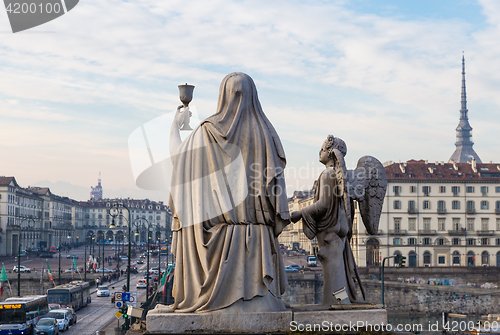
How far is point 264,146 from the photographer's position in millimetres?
8500

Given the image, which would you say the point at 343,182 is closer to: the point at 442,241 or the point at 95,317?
the point at 95,317

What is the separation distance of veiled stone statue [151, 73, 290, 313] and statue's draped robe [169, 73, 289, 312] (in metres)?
0.01

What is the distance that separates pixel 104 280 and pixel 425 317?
4522cm

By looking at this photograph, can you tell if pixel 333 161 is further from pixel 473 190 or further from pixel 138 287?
pixel 473 190

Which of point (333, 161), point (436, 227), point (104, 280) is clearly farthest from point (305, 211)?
point (436, 227)

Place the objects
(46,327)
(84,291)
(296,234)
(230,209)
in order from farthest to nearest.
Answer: (296,234), (84,291), (46,327), (230,209)

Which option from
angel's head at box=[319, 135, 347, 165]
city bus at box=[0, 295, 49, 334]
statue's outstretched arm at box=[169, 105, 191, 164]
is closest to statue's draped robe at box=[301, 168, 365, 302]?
angel's head at box=[319, 135, 347, 165]

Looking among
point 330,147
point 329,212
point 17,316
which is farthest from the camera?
point 17,316

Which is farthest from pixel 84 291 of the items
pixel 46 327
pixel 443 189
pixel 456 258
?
pixel 456 258

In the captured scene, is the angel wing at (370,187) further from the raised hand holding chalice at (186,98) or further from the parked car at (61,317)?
the parked car at (61,317)

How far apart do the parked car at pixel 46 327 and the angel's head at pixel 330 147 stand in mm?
34653

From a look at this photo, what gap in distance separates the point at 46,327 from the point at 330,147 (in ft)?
116

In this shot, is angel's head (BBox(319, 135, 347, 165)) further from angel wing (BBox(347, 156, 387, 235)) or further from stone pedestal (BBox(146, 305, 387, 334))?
stone pedestal (BBox(146, 305, 387, 334))

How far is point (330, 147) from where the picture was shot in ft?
32.9
